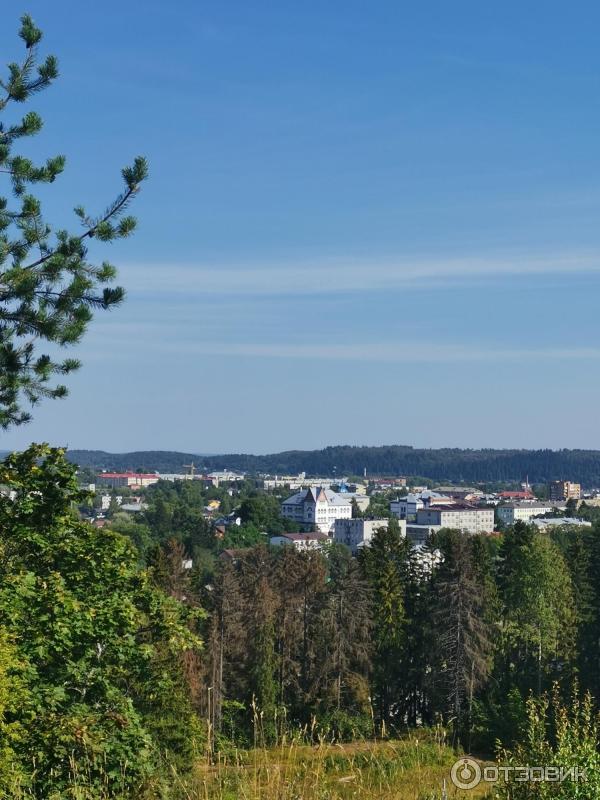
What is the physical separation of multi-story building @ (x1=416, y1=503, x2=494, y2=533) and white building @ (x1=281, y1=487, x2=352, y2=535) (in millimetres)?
12571

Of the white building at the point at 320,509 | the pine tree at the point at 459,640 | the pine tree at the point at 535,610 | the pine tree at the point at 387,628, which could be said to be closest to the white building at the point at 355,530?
the white building at the point at 320,509

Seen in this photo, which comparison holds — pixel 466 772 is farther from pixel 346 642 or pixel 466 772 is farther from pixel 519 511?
pixel 519 511

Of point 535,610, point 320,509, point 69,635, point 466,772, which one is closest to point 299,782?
point 466,772

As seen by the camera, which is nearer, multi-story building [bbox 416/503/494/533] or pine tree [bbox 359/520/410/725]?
pine tree [bbox 359/520/410/725]

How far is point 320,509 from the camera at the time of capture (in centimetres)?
16575

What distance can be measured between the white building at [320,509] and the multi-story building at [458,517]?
12571mm

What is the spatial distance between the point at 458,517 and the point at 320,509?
22.0 metres

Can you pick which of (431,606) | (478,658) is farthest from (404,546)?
(478,658)

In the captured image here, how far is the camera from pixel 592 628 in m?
32.7

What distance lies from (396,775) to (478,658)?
2528cm

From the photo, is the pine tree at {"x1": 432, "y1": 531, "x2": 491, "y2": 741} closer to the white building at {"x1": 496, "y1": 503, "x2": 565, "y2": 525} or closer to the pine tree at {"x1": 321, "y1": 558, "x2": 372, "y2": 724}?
the pine tree at {"x1": 321, "y1": 558, "x2": 372, "y2": 724}

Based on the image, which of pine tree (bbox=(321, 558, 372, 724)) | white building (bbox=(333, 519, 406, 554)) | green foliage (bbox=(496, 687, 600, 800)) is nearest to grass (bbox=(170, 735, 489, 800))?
green foliage (bbox=(496, 687, 600, 800))

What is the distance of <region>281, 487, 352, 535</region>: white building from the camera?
540ft

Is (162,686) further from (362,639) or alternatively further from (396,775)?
(362,639)
